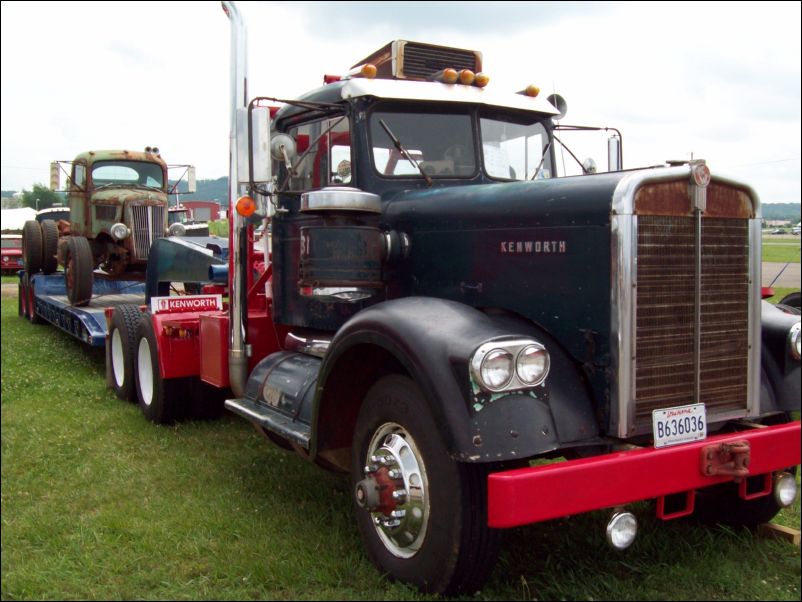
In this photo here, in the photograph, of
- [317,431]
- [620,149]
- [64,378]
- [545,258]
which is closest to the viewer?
[545,258]

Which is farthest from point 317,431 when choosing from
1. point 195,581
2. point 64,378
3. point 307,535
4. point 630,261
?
point 64,378

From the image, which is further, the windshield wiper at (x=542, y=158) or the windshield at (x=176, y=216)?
the windshield at (x=176, y=216)

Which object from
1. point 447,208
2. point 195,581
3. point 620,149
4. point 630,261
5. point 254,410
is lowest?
point 195,581

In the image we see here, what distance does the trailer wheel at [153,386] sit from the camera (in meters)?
6.21

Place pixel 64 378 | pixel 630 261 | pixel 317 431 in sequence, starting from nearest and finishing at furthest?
pixel 630 261 < pixel 317 431 < pixel 64 378

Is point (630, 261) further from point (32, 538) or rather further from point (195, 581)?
point (32, 538)

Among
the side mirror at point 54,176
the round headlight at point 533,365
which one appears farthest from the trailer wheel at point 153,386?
the side mirror at point 54,176

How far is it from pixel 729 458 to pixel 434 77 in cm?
272

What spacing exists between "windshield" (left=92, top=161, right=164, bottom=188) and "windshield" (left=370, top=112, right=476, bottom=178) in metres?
9.79

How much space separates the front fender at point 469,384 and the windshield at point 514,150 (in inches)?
57.4

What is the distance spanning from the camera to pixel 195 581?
12.1 feet

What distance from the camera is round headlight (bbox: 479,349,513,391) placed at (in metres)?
3.11

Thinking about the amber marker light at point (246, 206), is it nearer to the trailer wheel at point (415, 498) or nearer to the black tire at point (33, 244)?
the trailer wheel at point (415, 498)

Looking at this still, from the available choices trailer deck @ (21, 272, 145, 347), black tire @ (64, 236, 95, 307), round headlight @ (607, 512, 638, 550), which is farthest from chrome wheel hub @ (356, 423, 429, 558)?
black tire @ (64, 236, 95, 307)
